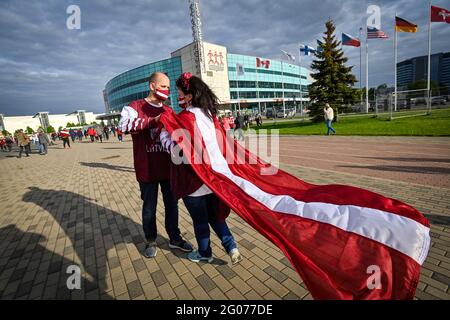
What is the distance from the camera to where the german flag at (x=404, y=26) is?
2436 centimetres

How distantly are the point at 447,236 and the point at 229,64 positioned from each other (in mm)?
70930

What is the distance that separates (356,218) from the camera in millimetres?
1898

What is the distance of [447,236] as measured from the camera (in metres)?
3.33

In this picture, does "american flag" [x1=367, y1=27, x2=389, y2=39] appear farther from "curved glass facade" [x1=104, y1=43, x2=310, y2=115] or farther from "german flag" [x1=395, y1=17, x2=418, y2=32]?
"curved glass facade" [x1=104, y1=43, x2=310, y2=115]

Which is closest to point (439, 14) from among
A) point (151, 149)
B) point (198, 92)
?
point (198, 92)

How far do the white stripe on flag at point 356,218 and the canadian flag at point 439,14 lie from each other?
1210 inches

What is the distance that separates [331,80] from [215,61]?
145 ft

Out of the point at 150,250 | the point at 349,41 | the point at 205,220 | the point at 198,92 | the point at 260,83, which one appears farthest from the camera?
the point at 260,83

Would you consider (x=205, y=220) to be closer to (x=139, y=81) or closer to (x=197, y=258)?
(x=197, y=258)

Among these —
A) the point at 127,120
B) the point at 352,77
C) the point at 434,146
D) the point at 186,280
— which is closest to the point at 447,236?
the point at 186,280

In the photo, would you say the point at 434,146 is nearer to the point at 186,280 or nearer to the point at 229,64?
the point at 186,280

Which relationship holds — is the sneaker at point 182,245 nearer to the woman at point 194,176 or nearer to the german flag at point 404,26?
the woman at point 194,176

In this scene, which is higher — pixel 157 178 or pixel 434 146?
pixel 157 178
